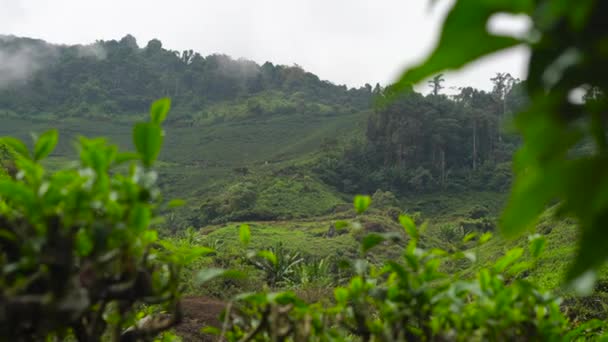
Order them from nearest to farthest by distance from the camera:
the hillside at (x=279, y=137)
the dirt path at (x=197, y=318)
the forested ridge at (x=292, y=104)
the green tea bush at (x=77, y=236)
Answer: the green tea bush at (x=77, y=236), the dirt path at (x=197, y=318), the hillside at (x=279, y=137), the forested ridge at (x=292, y=104)

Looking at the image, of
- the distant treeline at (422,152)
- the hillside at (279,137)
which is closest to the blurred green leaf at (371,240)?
the hillside at (279,137)

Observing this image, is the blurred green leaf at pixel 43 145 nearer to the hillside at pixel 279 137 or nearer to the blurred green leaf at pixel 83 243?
the blurred green leaf at pixel 83 243

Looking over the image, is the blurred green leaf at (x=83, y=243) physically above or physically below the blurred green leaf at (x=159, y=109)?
below

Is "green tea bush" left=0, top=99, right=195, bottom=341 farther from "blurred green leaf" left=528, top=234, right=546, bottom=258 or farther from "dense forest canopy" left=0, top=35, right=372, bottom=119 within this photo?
"dense forest canopy" left=0, top=35, right=372, bottom=119

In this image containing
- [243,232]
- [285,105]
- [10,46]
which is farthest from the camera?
[10,46]

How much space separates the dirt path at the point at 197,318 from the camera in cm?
905

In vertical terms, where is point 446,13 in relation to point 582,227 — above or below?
above

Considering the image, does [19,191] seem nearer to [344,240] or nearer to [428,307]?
[428,307]

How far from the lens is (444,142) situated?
44.9 meters

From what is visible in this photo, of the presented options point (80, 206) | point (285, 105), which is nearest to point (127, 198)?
point (80, 206)

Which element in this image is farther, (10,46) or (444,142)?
(10,46)

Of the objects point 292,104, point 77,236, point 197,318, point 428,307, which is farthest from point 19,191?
point 292,104

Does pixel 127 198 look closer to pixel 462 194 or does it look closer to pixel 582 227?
pixel 582 227

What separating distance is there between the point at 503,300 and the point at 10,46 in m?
96.5
